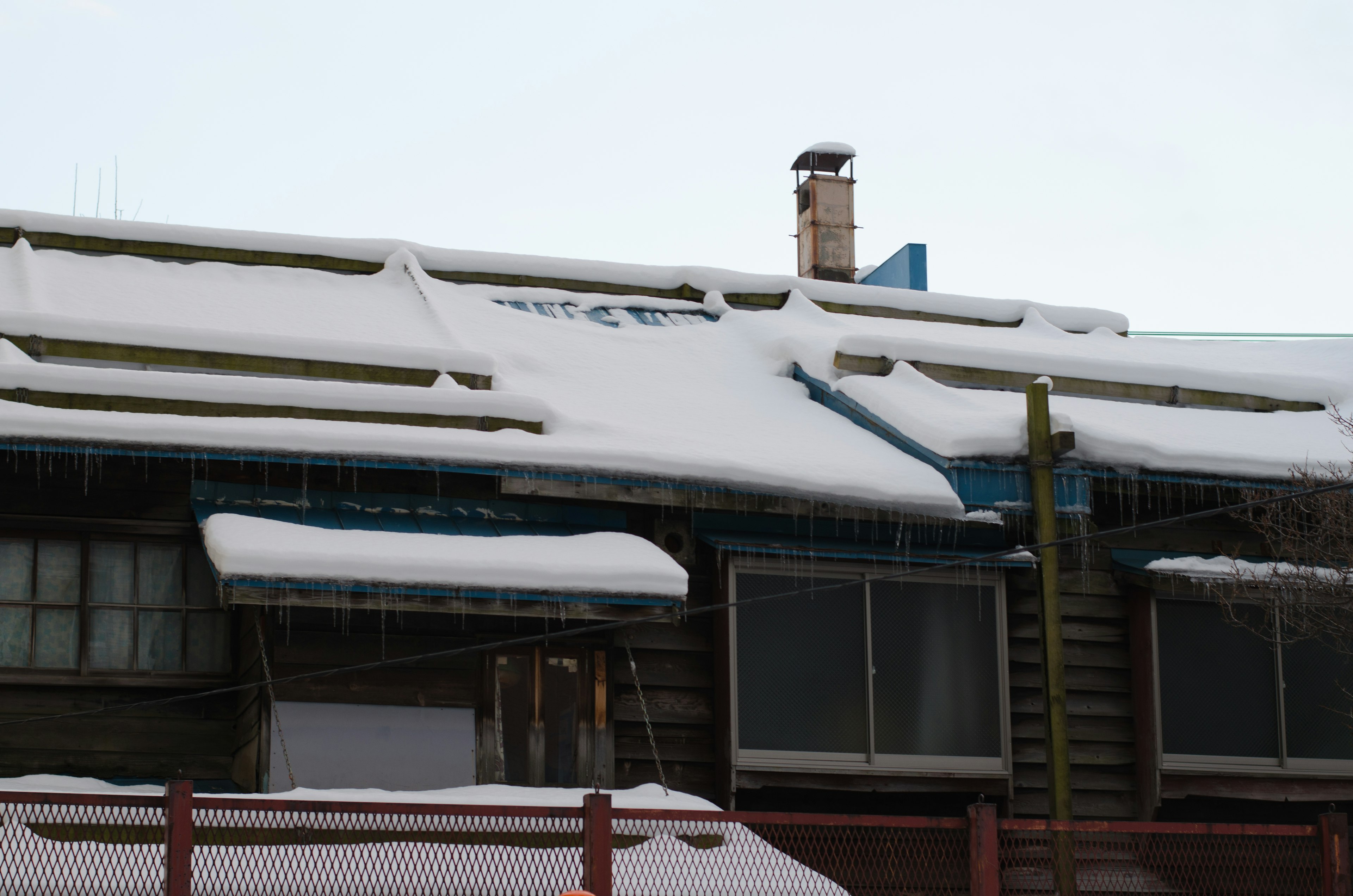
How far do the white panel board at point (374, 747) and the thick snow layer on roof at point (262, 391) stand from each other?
1798 mm

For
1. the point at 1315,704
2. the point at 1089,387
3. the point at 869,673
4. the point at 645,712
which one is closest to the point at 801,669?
the point at 869,673

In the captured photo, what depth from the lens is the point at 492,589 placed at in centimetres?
834

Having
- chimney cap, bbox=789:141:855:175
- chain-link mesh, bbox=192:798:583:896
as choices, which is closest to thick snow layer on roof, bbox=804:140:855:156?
chimney cap, bbox=789:141:855:175

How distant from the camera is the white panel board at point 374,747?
27.9 ft

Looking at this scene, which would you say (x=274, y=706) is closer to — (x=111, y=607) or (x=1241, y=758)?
(x=111, y=607)

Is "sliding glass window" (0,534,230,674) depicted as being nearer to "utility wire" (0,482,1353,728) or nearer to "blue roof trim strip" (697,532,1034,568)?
"utility wire" (0,482,1353,728)

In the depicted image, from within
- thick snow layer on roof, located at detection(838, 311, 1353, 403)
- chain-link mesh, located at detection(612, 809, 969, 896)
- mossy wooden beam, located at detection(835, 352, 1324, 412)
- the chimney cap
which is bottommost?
chain-link mesh, located at detection(612, 809, 969, 896)

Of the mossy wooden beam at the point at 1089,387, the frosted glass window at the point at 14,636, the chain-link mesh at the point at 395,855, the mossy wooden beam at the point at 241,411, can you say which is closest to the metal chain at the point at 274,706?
the mossy wooden beam at the point at 241,411

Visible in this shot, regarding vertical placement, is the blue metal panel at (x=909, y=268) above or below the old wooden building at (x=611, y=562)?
above

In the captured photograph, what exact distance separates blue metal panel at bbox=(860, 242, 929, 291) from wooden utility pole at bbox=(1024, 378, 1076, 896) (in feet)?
24.3

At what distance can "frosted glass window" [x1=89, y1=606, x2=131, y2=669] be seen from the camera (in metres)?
8.85

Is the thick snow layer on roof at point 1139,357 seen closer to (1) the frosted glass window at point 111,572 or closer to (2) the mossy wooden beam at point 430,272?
(2) the mossy wooden beam at point 430,272

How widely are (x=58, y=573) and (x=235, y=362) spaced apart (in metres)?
1.69

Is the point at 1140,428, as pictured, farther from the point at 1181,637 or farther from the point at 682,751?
the point at 682,751
